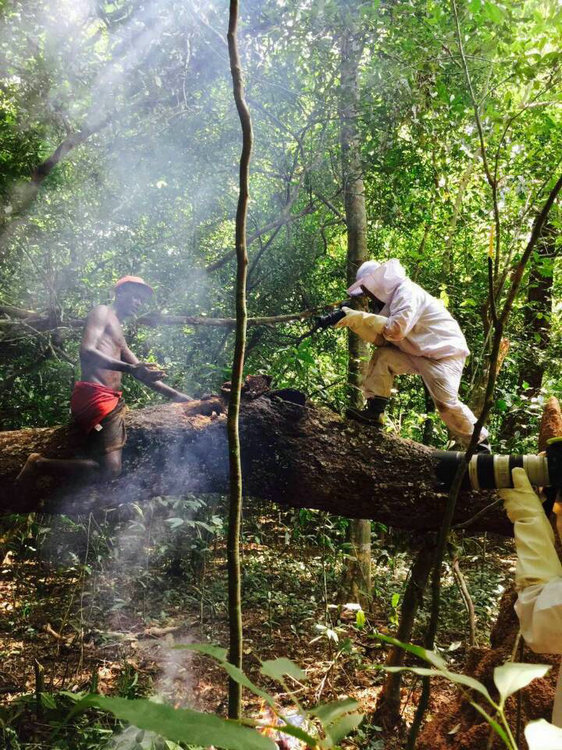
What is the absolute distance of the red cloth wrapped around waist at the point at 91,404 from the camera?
138 inches

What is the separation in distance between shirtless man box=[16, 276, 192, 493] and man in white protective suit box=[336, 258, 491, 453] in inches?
61.7

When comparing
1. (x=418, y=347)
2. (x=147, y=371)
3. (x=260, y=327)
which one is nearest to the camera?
(x=147, y=371)

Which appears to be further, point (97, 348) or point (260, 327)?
point (260, 327)

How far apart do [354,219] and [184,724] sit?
5.71 metres

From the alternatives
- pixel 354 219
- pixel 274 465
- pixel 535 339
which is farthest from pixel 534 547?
pixel 535 339

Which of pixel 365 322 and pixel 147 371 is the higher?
pixel 365 322

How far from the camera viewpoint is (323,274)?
790cm

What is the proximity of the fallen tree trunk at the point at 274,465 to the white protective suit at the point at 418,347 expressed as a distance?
1.61ft

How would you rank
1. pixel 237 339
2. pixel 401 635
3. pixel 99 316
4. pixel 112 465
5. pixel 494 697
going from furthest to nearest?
1. pixel 99 316
2. pixel 112 465
3. pixel 401 635
4. pixel 494 697
5. pixel 237 339

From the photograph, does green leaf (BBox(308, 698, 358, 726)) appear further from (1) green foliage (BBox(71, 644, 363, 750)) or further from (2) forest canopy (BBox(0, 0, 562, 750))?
(2) forest canopy (BBox(0, 0, 562, 750))

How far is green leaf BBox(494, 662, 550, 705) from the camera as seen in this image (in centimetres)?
65

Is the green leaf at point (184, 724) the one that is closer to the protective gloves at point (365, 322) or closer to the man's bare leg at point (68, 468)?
the man's bare leg at point (68, 468)

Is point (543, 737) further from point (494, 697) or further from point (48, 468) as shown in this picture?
point (48, 468)

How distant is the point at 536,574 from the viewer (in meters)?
1.78
